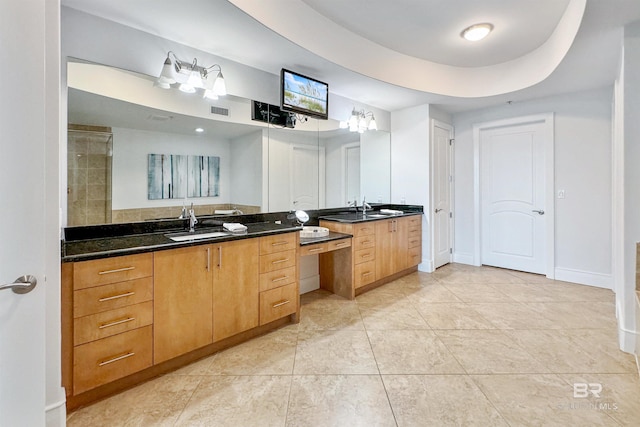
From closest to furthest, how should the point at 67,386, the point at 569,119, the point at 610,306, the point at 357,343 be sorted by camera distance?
the point at 67,386
the point at 357,343
the point at 610,306
the point at 569,119

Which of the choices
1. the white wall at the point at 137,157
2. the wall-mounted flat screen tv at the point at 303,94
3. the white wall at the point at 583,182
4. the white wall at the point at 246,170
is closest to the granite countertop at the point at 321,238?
the white wall at the point at 246,170

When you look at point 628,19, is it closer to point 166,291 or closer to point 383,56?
point 383,56

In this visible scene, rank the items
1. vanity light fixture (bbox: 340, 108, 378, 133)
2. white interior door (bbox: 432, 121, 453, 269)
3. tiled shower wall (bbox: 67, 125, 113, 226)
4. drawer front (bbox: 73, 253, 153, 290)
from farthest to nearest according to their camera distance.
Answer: white interior door (bbox: 432, 121, 453, 269) → vanity light fixture (bbox: 340, 108, 378, 133) → tiled shower wall (bbox: 67, 125, 113, 226) → drawer front (bbox: 73, 253, 153, 290)

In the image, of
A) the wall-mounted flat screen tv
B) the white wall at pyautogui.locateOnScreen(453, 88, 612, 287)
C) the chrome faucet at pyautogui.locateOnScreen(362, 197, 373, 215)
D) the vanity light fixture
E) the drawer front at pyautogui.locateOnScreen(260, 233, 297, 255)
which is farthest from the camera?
the chrome faucet at pyautogui.locateOnScreen(362, 197, 373, 215)

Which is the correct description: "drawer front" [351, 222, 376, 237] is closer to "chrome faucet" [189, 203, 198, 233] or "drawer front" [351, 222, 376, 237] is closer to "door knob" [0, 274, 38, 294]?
"chrome faucet" [189, 203, 198, 233]

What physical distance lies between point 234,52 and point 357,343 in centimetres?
271

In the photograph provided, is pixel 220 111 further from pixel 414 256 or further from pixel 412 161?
pixel 414 256

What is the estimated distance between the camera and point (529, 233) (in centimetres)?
424

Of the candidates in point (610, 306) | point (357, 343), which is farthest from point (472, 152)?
point (357, 343)

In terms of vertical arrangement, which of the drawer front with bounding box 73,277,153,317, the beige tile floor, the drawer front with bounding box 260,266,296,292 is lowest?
the beige tile floor

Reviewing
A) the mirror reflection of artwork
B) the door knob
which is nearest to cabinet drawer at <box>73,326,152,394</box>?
the door knob

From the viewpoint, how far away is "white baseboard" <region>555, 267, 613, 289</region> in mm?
3635

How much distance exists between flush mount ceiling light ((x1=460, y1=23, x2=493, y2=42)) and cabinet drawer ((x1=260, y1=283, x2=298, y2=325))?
2.98 m

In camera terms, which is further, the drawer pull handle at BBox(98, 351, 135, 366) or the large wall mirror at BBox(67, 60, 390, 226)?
the large wall mirror at BBox(67, 60, 390, 226)
